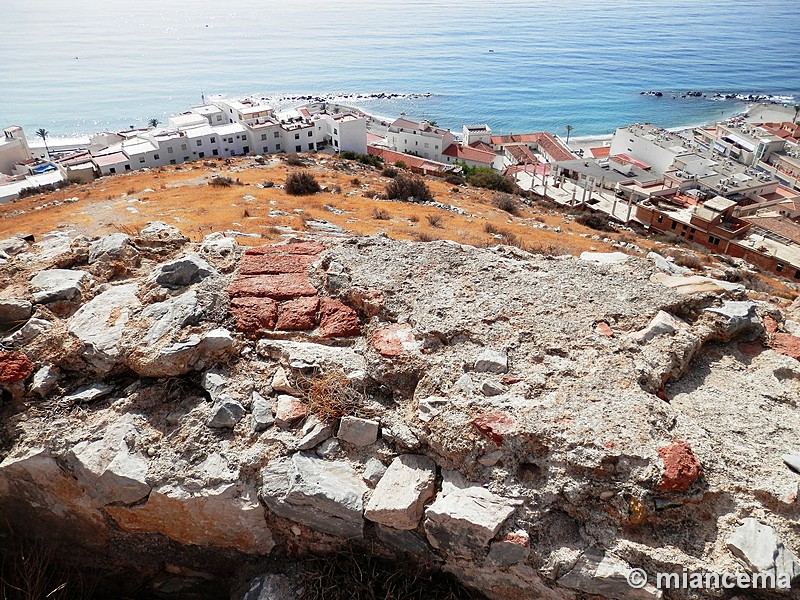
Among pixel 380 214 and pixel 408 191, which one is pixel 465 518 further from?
pixel 408 191

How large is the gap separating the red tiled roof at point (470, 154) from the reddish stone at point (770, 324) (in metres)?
45.6

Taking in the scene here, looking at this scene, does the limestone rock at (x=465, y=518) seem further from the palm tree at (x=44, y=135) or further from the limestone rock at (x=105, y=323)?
the palm tree at (x=44, y=135)

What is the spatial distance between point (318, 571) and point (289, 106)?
74.5 metres

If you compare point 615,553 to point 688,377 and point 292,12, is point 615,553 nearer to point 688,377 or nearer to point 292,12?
point 688,377

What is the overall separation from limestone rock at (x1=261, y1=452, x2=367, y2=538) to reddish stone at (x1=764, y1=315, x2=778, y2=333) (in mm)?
4510

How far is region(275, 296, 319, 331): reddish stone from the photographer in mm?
5297

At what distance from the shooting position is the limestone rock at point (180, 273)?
569 centimetres

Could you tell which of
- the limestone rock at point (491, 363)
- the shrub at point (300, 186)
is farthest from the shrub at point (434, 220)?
the limestone rock at point (491, 363)

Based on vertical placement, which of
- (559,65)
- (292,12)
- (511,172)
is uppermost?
(292,12)

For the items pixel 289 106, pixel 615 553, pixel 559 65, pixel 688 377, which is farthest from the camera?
pixel 559 65

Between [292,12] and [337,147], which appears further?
[292,12]

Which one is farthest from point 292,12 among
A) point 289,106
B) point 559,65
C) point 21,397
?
point 21,397

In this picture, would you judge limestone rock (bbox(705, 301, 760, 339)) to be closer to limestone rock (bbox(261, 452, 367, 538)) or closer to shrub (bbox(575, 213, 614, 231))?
limestone rock (bbox(261, 452, 367, 538))

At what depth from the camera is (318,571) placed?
4062 mm
